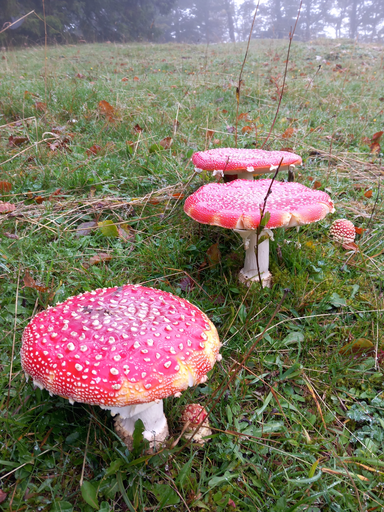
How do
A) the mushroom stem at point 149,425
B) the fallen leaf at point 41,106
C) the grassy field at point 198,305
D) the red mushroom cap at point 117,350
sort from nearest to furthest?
the red mushroom cap at point 117,350 → the grassy field at point 198,305 → the mushroom stem at point 149,425 → the fallen leaf at point 41,106

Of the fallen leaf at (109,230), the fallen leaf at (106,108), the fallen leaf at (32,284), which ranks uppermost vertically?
the fallen leaf at (106,108)

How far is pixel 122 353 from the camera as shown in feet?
4.52

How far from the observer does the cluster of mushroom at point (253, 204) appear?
2.00m

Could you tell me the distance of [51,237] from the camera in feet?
10.0

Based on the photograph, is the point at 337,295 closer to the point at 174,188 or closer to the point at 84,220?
the point at 174,188

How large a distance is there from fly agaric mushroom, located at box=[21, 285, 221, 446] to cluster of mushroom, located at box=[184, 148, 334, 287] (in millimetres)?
681

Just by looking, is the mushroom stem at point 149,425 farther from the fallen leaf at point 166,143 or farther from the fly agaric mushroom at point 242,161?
the fallen leaf at point 166,143

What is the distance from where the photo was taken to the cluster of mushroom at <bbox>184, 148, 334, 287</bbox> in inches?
78.8

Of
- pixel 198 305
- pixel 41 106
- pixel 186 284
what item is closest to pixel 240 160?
pixel 186 284

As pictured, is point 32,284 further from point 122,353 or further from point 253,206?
point 253,206

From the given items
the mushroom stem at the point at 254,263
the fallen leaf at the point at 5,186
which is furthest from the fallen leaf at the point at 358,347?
the fallen leaf at the point at 5,186

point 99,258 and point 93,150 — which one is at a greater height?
point 93,150

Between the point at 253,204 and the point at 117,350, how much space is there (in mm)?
1267

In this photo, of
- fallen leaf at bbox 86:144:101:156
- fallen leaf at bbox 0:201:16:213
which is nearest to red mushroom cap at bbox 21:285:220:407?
fallen leaf at bbox 0:201:16:213
